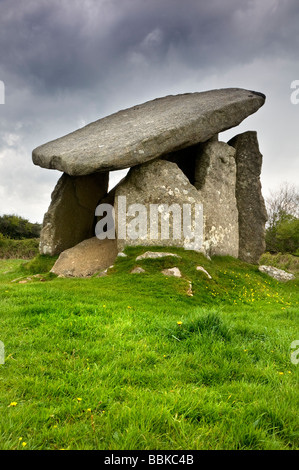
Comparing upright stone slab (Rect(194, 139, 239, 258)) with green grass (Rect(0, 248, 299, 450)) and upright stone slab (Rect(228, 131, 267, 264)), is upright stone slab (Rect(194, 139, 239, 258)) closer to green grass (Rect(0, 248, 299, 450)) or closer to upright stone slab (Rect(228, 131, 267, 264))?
upright stone slab (Rect(228, 131, 267, 264))

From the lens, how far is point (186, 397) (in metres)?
3.09

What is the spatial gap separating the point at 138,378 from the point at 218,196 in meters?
9.64

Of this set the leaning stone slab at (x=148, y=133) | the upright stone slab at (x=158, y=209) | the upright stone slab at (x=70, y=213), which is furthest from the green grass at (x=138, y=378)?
the upright stone slab at (x=70, y=213)

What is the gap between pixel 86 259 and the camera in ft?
39.2

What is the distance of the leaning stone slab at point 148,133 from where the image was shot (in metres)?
10.3

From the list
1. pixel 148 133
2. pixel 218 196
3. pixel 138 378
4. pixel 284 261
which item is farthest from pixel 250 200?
pixel 138 378

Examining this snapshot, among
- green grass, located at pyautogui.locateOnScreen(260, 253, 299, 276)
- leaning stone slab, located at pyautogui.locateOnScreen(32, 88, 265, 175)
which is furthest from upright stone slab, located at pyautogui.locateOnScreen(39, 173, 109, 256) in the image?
green grass, located at pyautogui.locateOnScreen(260, 253, 299, 276)

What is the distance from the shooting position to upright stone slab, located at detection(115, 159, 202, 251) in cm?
1052

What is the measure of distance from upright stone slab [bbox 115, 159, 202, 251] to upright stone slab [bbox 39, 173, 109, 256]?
3.44 m

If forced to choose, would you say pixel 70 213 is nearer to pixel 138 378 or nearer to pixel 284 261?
pixel 138 378

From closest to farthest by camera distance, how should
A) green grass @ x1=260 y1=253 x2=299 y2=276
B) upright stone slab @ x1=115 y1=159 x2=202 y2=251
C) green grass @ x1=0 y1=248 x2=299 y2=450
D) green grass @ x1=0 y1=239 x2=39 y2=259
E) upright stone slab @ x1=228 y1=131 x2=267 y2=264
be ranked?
green grass @ x1=0 y1=248 x2=299 y2=450
upright stone slab @ x1=115 y1=159 x2=202 y2=251
upright stone slab @ x1=228 y1=131 x2=267 y2=264
green grass @ x1=260 y1=253 x2=299 y2=276
green grass @ x1=0 y1=239 x2=39 y2=259
